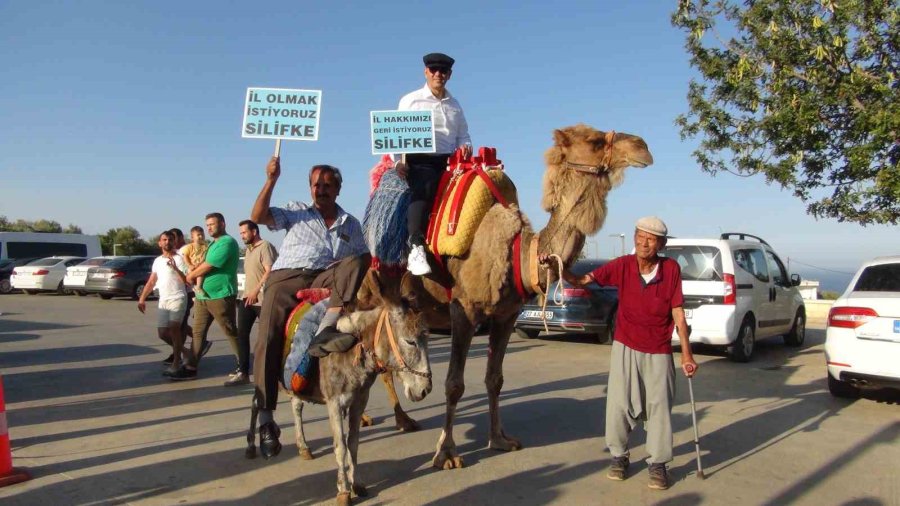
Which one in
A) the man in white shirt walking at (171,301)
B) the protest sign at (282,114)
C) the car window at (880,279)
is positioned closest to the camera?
the protest sign at (282,114)

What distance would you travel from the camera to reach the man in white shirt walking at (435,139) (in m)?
5.71

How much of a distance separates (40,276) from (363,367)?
92.5 ft

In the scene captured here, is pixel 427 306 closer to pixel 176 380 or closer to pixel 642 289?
pixel 642 289

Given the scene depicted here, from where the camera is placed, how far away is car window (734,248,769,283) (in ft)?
38.9

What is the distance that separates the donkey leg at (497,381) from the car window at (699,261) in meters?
6.28

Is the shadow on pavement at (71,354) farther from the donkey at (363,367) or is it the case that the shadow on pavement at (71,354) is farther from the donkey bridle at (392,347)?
the donkey bridle at (392,347)

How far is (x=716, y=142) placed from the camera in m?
13.5

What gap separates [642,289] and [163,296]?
6991 millimetres

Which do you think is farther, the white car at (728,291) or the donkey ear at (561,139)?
the white car at (728,291)

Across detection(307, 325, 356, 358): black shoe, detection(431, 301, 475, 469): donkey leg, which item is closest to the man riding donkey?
detection(307, 325, 356, 358): black shoe

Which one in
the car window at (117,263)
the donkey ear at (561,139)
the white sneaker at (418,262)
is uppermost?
the donkey ear at (561,139)

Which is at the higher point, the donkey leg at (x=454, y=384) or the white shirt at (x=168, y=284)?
the white shirt at (x=168, y=284)

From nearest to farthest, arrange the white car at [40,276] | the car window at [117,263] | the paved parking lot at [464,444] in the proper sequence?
the paved parking lot at [464,444]
the car window at [117,263]
the white car at [40,276]

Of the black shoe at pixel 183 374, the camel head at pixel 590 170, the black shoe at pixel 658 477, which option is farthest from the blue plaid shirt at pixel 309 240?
the black shoe at pixel 183 374
